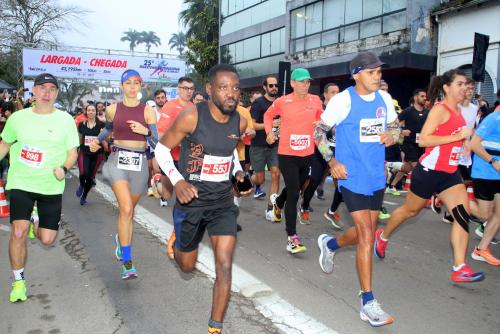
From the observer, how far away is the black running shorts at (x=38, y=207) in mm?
4258

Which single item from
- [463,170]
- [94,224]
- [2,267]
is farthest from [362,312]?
[463,170]

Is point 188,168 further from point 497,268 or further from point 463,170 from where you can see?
point 463,170

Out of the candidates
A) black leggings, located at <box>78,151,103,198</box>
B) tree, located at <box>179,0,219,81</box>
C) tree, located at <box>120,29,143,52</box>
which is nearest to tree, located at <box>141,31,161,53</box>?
tree, located at <box>120,29,143,52</box>

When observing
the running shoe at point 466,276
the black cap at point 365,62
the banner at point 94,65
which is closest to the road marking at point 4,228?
the black cap at point 365,62

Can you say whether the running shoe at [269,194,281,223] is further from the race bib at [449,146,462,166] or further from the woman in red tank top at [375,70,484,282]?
the race bib at [449,146,462,166]

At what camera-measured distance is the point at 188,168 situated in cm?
353

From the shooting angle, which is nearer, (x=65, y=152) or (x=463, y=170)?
(x=65, y=152)

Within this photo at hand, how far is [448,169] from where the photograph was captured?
16.1 ft

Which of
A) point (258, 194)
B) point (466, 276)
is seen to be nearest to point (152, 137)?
point (466, 276)

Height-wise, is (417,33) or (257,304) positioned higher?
(417,33)

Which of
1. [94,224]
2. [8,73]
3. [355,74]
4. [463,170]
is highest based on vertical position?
[8,73]

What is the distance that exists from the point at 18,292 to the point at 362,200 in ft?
9.81

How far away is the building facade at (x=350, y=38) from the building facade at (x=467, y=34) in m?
0.54

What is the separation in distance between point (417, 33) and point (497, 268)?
15.7 meters
